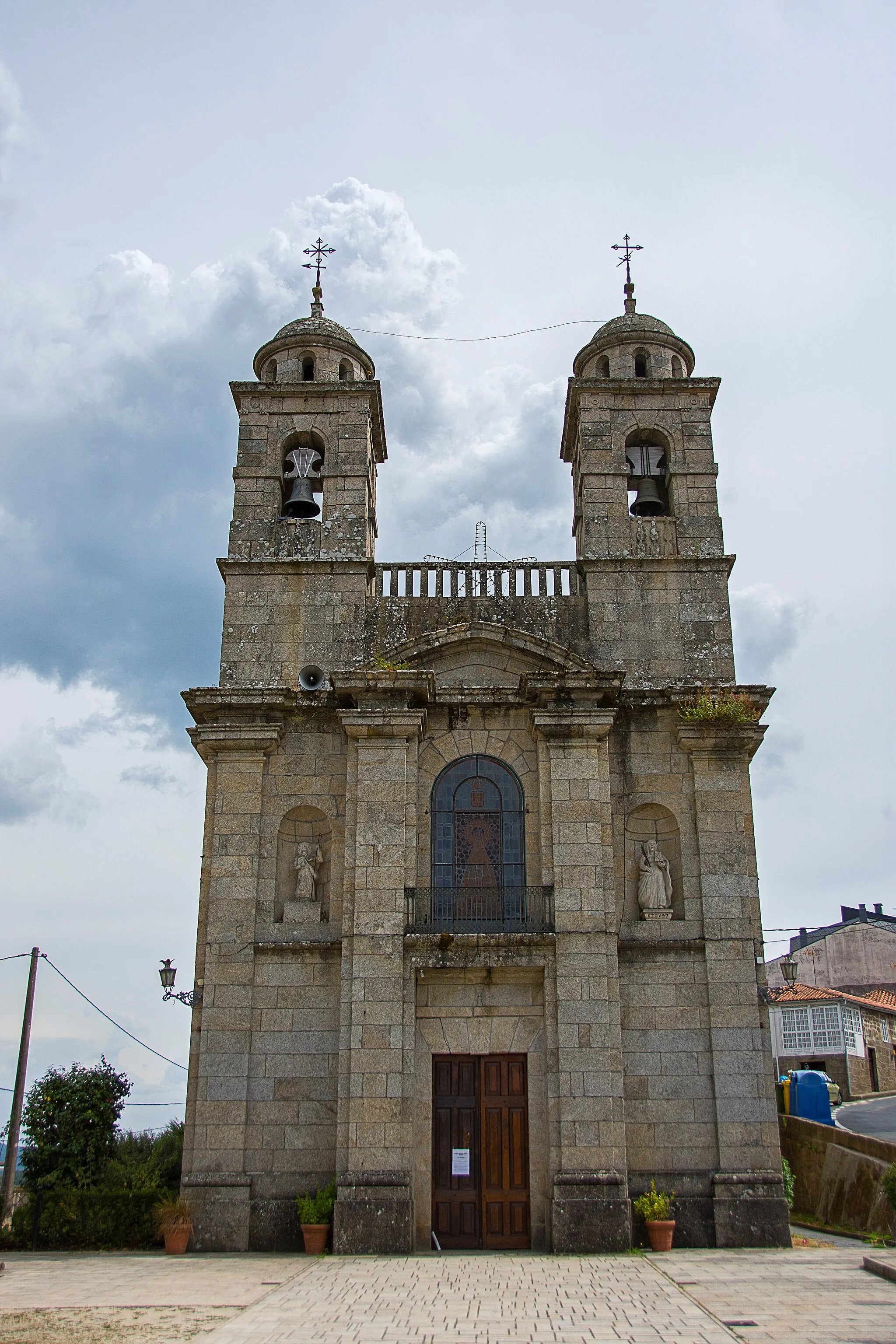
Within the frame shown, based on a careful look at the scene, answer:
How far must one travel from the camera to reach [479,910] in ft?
50.0

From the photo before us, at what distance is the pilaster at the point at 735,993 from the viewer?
13.9 metres

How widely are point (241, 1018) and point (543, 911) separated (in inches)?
161

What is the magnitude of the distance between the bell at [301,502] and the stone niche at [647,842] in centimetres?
694

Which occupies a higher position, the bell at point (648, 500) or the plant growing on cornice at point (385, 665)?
the bell at point (648, 500)

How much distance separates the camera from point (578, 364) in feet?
65.1

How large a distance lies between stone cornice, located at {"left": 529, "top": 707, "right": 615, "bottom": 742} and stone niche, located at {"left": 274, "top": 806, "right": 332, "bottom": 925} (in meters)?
3.28

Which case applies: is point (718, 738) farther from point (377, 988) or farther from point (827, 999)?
point (827, 999)

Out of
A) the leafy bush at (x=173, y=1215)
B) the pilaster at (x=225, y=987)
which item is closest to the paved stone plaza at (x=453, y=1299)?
the leafy bush at (x=173, y=1215)

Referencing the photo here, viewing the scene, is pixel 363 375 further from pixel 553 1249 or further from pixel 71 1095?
pixel 553 1249

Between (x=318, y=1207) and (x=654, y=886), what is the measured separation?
5789mm

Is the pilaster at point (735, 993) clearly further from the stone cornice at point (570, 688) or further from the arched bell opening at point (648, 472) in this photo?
the arched bell opening at point (648, 472)

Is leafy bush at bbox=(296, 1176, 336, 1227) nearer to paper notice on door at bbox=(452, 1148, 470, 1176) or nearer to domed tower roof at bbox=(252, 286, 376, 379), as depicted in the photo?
paper notice on door at bbox=(452, 1148, 470, 1176)

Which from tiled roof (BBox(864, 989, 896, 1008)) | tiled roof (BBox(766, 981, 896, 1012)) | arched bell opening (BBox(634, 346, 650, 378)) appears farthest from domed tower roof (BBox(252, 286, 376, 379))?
tiled roof (BBox(864, 989, 896, 1008))

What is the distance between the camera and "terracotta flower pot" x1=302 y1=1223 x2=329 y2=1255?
533 inches
